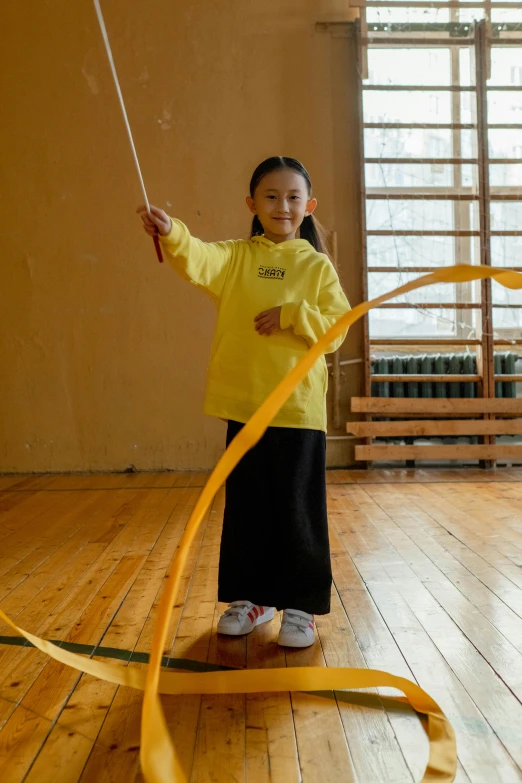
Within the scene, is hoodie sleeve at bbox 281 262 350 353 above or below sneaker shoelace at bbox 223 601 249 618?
above

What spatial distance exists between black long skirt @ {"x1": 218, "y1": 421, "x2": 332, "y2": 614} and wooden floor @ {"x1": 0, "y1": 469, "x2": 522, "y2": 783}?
0.11 metres

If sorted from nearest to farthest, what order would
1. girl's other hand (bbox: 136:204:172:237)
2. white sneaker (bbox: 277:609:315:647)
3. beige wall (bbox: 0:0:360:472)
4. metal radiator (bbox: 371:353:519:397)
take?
girl's other hand (bbox: 136:204:172:237), white sneaker (bbox: 277:609:315:647), beige wall (bbox: 0:0:360:472), metal radiator (bbox: 371:353:519:397)

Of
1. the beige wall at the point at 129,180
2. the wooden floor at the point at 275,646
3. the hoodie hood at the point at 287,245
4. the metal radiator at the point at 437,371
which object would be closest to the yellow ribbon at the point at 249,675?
the wooden floor at the point at 275,646

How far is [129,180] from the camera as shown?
4.30 m

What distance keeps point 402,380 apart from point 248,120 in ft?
5.60

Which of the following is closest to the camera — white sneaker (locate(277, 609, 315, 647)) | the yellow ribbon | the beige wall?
the yellow ribbon

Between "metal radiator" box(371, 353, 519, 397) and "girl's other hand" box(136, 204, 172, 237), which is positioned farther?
"metal radiator" box(371, 353, 519, 397)

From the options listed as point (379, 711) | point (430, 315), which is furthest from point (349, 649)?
point (430, 315)

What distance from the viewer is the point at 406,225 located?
4426 mm

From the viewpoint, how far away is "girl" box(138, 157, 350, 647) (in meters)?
1.60

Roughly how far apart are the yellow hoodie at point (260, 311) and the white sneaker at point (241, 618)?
424 millimetres

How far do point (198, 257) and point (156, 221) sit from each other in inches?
6.2

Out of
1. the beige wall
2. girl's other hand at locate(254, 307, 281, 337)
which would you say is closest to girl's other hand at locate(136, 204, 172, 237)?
girl's other hand at locate(254, 307, 281, 337)

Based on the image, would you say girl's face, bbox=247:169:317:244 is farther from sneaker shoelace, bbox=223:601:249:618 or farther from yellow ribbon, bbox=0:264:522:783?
sneaker shoelace, bbox=223:601:249:618
